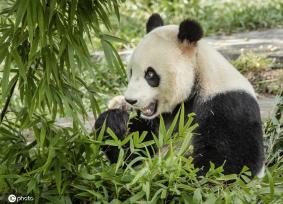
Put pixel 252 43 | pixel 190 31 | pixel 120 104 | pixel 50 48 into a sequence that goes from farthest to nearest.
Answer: pixel 252 43, pixel 120 104, pixel 190 31, pixel 50 48

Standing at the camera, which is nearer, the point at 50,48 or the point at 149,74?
the point at 50,48

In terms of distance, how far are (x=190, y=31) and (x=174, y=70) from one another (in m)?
0.25

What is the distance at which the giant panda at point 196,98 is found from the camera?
368 cm

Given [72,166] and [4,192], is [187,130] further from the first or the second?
[4,192]

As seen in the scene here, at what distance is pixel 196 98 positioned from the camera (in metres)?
3.88

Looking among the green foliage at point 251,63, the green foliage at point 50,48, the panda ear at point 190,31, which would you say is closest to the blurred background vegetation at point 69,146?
the green foliage at point 50,48

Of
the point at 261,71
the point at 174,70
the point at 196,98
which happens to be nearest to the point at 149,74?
the point at 174,70

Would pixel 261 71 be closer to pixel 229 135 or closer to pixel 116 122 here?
pixel 116 122

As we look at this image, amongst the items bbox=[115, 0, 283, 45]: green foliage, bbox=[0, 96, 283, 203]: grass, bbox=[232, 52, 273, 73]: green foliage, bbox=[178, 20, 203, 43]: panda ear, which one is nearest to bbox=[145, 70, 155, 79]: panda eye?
bbox=[178, 20, 203, 43]: panda ear

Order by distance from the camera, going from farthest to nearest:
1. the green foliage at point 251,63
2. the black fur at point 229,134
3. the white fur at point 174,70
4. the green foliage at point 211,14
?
the green foliage at point 211,14 < the green foliage at point 251,63 < the white fur at point 174,70 < the black fur at point 229,134

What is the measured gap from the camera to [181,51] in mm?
3955

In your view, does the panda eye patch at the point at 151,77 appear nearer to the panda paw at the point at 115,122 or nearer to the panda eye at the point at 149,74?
the panda eye at the point at 149,74

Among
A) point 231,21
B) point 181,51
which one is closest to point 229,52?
point 231,21

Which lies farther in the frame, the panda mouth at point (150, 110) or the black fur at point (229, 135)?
the panda mouth at point (150, 110)
